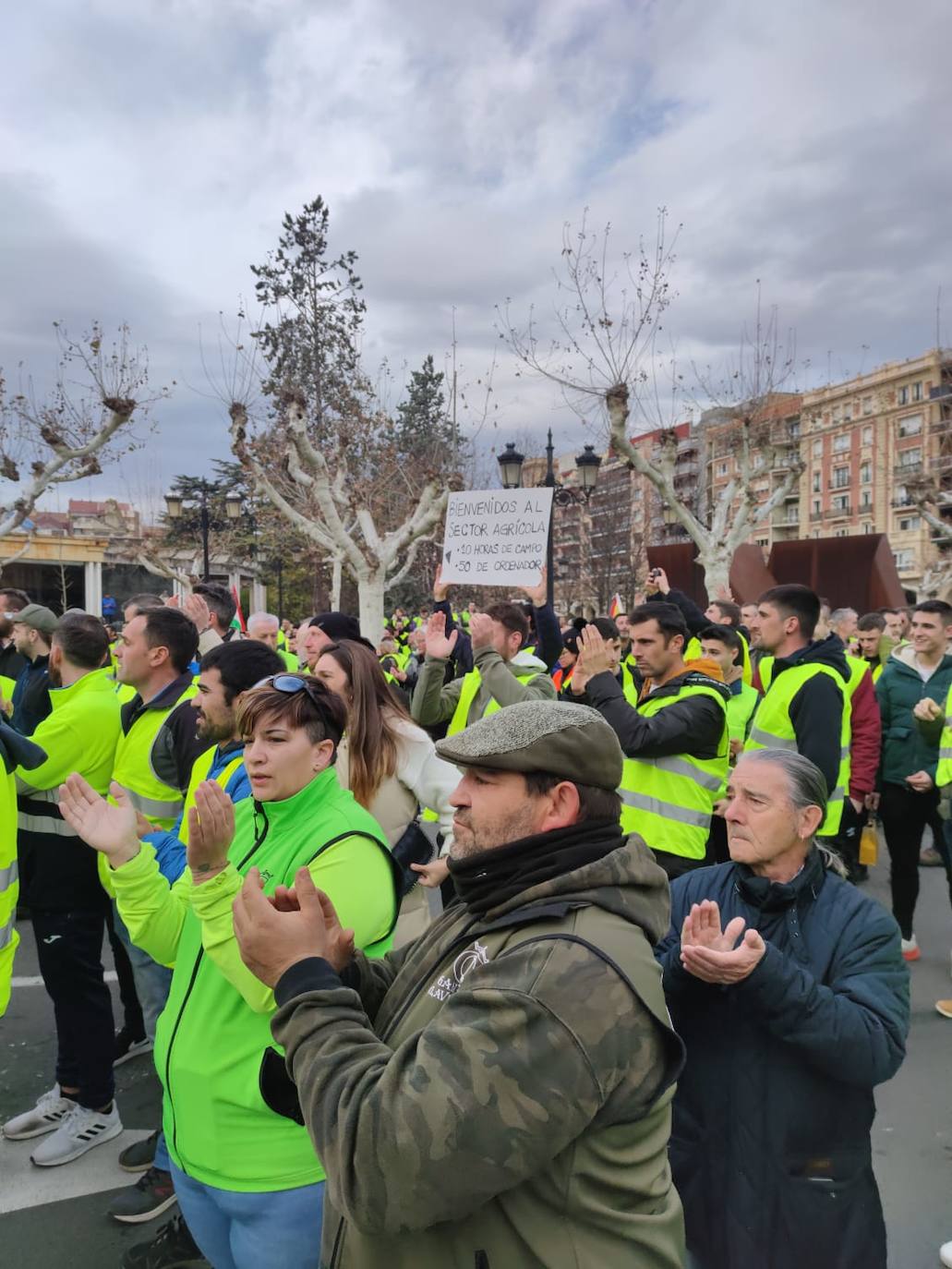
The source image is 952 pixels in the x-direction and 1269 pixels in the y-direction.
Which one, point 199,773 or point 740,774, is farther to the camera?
point 199,773

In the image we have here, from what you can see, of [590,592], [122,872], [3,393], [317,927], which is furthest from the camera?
[590,592]

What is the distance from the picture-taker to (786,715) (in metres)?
4.43

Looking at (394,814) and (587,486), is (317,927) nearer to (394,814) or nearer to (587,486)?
(394,814)

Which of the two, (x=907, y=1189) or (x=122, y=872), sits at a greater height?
(x=122, y=872)

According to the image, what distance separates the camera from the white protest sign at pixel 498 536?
649 cm

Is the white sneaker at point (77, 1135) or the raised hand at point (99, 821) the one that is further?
→ the white sneaker at point (77, 1135)

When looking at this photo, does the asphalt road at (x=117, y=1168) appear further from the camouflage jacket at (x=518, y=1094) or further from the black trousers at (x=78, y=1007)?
the camouflage jacket at (x=518, y=1094)

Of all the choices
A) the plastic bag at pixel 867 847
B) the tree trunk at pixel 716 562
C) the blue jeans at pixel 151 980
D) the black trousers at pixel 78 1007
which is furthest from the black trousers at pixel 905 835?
the tree trunk at pixel 716 562

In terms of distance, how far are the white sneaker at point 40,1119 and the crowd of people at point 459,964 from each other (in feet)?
0.04

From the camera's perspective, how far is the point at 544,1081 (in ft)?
3.84

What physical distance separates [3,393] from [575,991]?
22861mm

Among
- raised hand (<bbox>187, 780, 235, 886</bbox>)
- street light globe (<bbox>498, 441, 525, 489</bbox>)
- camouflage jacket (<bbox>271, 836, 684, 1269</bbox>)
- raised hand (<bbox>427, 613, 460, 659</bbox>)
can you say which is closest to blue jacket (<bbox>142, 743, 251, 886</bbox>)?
raised hand (<bbox>187, 780, 235, 886</bbox>)

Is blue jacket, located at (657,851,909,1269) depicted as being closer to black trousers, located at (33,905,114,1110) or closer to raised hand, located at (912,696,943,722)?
black trousers, located at (33,905,114,1110)

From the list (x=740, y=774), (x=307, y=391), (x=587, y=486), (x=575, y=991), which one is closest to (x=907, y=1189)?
(x=740, y=774)
